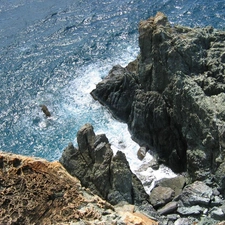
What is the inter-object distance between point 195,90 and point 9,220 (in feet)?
66.1

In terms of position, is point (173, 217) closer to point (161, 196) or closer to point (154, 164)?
point (161, 196)

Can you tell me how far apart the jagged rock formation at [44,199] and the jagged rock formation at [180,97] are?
13.3 meters

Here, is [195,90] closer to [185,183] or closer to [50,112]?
[185,183]

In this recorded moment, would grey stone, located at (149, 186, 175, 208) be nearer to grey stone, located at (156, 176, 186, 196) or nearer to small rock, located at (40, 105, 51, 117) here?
grey stone, located at (156, 176, 186, 196)

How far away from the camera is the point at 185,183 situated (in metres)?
28.0

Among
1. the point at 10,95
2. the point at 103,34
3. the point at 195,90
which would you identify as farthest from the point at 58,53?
the point at 195,90

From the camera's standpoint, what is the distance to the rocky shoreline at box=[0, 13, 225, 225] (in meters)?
12.2

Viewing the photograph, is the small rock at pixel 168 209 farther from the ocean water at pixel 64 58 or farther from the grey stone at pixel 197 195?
the ocean water at pixel 64 58

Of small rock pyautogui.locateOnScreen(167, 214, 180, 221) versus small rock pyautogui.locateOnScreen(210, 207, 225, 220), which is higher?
small rock pyautogui.locateOnScreen(210, 207, 225, 220)

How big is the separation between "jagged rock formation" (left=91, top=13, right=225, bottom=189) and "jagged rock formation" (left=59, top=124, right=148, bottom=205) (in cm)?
598

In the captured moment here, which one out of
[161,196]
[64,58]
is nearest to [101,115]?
[64,58]

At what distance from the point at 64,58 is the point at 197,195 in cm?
3769

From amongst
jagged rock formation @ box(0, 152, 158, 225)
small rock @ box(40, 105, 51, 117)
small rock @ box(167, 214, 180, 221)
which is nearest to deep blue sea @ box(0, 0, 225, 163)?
small rock @ box(40, 105, 51, 117)

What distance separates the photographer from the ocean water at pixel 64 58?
4091 cm
